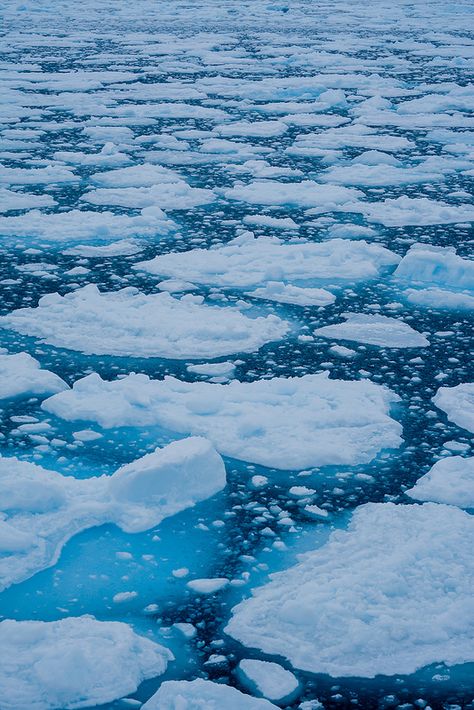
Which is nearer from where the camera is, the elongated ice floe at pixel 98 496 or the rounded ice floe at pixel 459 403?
the elongated ice floe at pixel 98 496

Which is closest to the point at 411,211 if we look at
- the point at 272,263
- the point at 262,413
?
the point at 272,263

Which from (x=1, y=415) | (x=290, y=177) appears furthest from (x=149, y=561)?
(x=290, y=177)

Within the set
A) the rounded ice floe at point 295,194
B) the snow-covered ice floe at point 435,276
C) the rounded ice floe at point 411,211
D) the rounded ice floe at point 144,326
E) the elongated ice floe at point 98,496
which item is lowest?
the rounded ice floe at point 411,211

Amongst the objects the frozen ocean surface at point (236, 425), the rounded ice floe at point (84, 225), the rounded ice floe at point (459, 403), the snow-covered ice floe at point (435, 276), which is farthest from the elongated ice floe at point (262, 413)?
the rounded ice floe at point (84, 225)

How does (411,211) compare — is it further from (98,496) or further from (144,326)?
(98,496)

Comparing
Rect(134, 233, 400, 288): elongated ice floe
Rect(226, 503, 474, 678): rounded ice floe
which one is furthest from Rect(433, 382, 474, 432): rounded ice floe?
Rect(134, 233, 400, 288): elongated ice floe

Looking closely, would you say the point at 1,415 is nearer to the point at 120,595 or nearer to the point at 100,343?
the point at 100,343

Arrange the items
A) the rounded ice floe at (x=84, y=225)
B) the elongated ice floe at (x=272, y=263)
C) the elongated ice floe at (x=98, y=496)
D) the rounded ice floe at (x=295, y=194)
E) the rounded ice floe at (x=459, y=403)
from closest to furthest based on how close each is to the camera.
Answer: the elongated ice floe at (x=98, y=496)
the rounded ice floe at (x=459, y=403)
the elongated ice floe at (x=272, y=263)
the rounded ice floe at (x=84, y=225)
the rounded ice floe at (x=295, y=194)

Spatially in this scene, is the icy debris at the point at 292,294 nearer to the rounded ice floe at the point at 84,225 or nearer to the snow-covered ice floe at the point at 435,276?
the snow-covered ice floe at the point at 435,276
